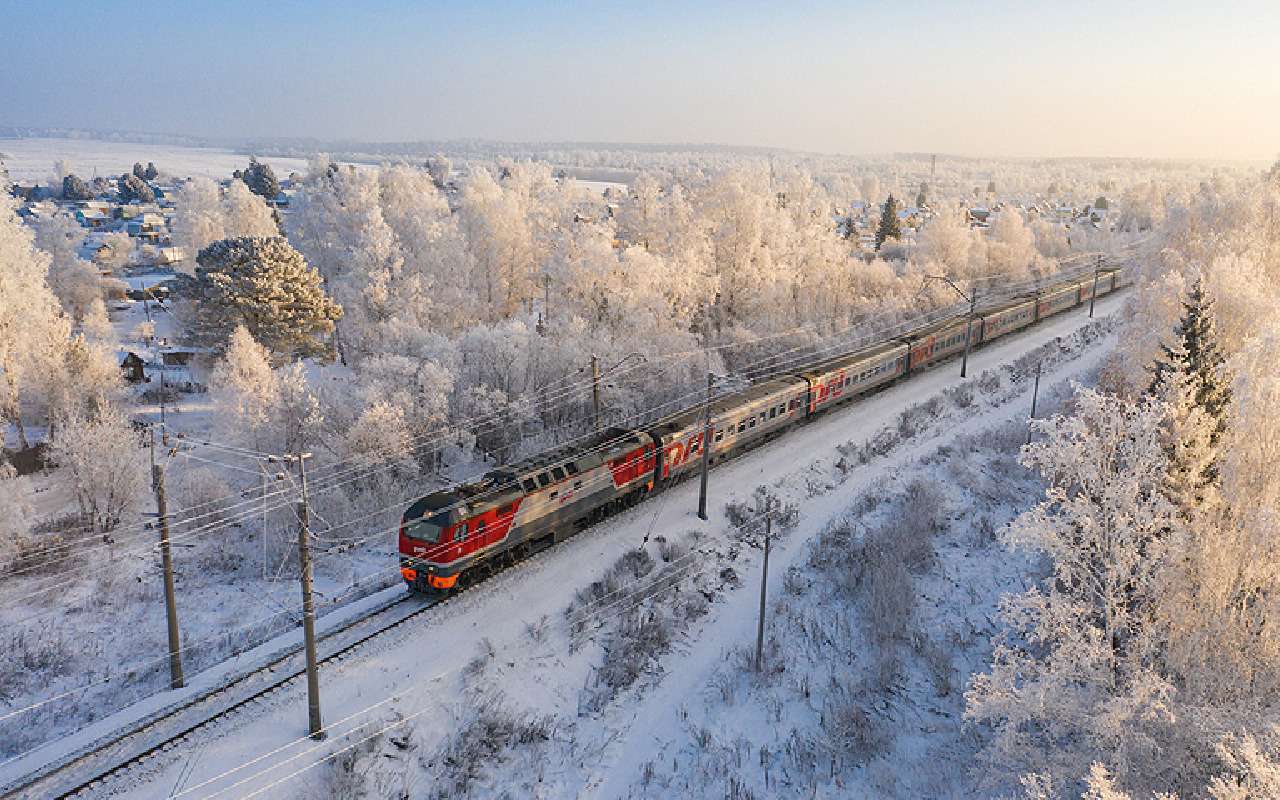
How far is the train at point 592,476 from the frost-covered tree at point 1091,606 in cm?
1416

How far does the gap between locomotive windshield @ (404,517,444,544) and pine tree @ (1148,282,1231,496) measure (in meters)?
18.8

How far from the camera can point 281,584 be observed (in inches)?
1030

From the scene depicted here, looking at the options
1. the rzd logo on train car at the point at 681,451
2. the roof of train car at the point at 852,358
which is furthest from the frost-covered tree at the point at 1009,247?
the rzd logo on train car at the point at 681,451

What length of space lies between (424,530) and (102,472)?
16439 mm

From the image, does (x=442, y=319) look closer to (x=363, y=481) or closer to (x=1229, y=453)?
(x=363, y=481)

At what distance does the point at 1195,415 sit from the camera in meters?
16.7

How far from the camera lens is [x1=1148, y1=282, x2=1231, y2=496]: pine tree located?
675 inches

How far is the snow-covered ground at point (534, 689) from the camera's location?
17.8 metres

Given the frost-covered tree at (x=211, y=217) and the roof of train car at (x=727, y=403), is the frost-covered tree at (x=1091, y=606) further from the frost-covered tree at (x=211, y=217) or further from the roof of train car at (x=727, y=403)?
the frost-covered tree at (x=211, y=217)

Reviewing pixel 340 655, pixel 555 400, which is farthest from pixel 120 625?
pixel 555 400

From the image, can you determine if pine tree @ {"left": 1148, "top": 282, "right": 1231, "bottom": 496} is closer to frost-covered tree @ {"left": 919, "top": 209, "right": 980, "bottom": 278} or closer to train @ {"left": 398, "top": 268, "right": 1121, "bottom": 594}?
train @ {"left": 398, "top": 268, "right": 1121, "bottom": 594}

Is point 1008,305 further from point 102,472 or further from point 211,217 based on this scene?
point 211,217

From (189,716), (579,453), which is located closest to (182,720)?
(189,716)

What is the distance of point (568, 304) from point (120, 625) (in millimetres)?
33520
